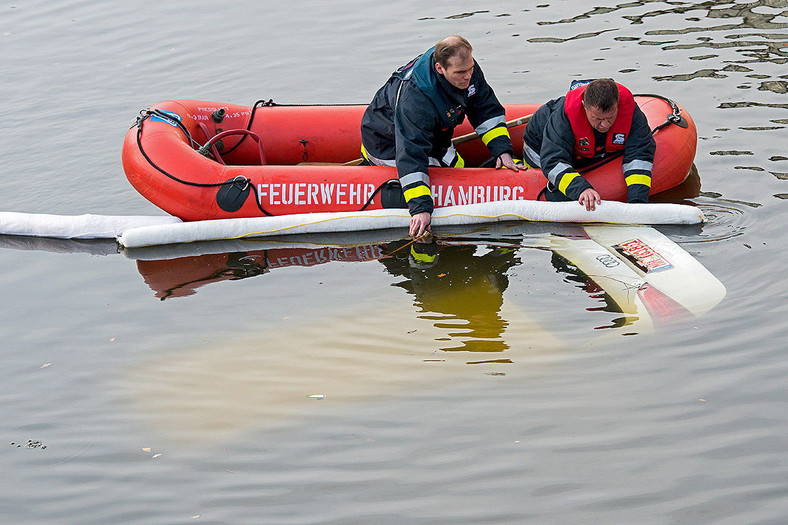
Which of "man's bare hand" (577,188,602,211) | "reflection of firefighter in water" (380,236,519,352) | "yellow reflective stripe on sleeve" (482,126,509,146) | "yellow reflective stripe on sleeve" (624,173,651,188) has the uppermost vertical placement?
"yellow reflective stripe on sleeve" (482,126,509,146)

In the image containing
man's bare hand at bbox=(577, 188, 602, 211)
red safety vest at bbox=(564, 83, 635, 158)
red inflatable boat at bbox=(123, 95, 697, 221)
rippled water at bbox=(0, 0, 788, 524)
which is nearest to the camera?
rippled water at bbox=(0, 0, 788, 524)

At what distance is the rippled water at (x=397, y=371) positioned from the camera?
10.2ft

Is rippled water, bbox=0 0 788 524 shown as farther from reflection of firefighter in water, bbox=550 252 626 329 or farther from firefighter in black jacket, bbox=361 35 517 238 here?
firefighter in black jacket, bbox=361 35 517 238

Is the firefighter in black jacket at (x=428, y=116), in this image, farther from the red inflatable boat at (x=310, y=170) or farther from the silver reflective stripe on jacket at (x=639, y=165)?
the silver reflective stripe on jacket at (x=639, y=165)

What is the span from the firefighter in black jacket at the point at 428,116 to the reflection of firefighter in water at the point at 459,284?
0.18m

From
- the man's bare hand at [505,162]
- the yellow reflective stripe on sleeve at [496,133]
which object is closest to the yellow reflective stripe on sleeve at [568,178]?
the man's bare hand at [505,162]

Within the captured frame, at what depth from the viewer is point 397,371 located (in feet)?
12.4

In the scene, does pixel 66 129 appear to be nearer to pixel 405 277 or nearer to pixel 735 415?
pixel 405 277

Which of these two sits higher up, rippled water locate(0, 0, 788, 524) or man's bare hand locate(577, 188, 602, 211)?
man's bare hand locate(577, 188, 602, 211)

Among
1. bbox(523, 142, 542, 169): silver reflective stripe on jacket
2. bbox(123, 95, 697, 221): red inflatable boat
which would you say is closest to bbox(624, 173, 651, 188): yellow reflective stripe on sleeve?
bbox(123, 95, 697, 221): red inflatable boat

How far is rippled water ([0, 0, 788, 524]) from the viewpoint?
122 inches

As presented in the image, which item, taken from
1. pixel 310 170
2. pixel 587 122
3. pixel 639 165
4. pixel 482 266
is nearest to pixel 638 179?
pixel 639 165

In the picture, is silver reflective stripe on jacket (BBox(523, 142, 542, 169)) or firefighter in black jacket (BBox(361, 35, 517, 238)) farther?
silver reflective stripe on jacket (BBox(523, 142, 542, 169))

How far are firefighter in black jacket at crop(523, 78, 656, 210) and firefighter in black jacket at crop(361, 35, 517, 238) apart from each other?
15.1 inches
